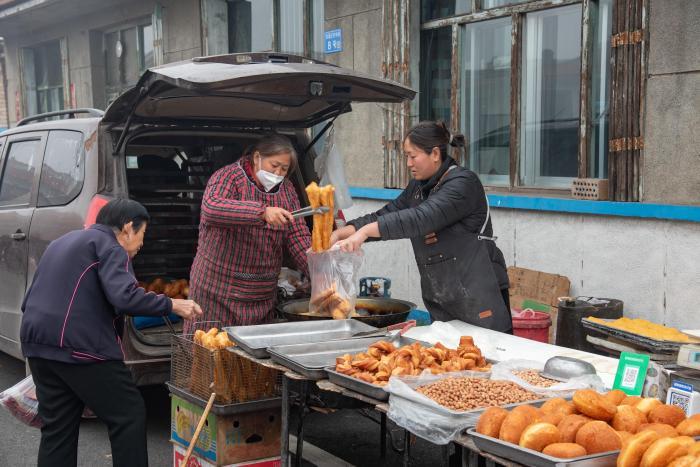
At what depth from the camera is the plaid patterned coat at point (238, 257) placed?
184 inches

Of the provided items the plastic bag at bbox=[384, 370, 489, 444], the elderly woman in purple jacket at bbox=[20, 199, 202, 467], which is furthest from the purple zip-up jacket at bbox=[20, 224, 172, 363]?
the plastic bag at bbox=[384, 370, 489, 444]

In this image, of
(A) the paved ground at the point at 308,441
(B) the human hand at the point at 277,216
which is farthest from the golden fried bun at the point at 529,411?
(A) the paved ground at the point at 308,441

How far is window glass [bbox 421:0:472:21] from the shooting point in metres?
8.57

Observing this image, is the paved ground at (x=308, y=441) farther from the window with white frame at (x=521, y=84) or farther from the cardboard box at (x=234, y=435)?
the window with white frame at (x=521, y=84)

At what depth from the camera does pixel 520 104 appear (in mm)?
8008

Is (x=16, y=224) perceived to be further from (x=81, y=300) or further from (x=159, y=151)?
(x=81, y=300)

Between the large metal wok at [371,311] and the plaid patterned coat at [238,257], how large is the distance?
0.18m

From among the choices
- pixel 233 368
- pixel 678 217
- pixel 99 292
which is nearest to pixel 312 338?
pixel 233 368

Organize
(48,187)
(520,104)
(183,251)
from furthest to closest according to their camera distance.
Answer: (520,104) < (183,251) < (48,187)

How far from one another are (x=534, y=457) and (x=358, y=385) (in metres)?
0.96

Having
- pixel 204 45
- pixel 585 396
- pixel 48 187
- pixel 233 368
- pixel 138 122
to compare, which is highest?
pixel 204 45

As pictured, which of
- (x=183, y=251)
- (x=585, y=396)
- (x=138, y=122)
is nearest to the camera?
(x=585, y=396)

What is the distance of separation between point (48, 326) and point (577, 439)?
259cm

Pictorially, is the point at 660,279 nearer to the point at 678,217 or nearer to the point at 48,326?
the point at 678,217
